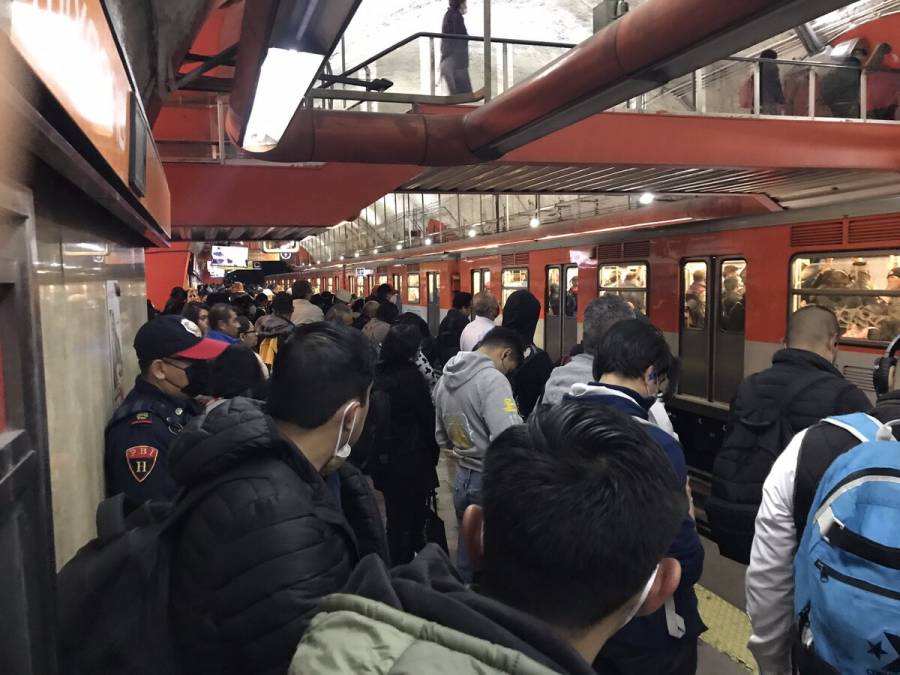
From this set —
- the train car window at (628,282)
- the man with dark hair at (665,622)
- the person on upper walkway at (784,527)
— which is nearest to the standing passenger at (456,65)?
the train car window at (628,282)

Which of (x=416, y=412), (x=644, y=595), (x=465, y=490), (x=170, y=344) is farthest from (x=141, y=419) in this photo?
(x=644, y=595)

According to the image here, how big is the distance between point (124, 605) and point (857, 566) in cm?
164

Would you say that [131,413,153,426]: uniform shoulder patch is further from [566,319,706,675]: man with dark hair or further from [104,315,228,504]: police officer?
[566,319,706,675]: man with dark hair

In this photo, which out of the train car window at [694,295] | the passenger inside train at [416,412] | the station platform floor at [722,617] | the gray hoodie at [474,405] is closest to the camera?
the passenger inside train at [416,412]

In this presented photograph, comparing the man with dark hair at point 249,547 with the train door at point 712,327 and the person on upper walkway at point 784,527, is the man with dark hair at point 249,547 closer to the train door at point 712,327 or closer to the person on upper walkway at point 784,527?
the person on upper walkway at point 784,527

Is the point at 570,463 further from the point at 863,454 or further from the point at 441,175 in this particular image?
the point at 441,175

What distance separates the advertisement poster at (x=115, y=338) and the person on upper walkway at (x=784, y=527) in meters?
2.69

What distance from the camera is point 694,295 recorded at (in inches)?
297

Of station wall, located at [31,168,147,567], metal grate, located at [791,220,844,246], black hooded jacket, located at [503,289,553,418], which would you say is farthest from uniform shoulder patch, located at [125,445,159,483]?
metal grate, located at [791,220,844,246]

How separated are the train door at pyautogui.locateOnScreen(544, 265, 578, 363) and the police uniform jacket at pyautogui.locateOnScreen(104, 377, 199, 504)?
790cm

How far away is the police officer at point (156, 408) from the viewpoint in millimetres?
2299

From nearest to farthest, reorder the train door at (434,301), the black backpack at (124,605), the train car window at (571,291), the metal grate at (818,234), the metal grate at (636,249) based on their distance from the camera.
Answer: the black backpack at (124,605)
the metal grate at (818,234)
the metal grate at (636,249)
the train car window at (571,291)
the train door at (434,301)

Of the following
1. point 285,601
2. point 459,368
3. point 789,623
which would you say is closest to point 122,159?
point 285,601

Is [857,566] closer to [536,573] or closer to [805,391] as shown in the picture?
[536,573]
